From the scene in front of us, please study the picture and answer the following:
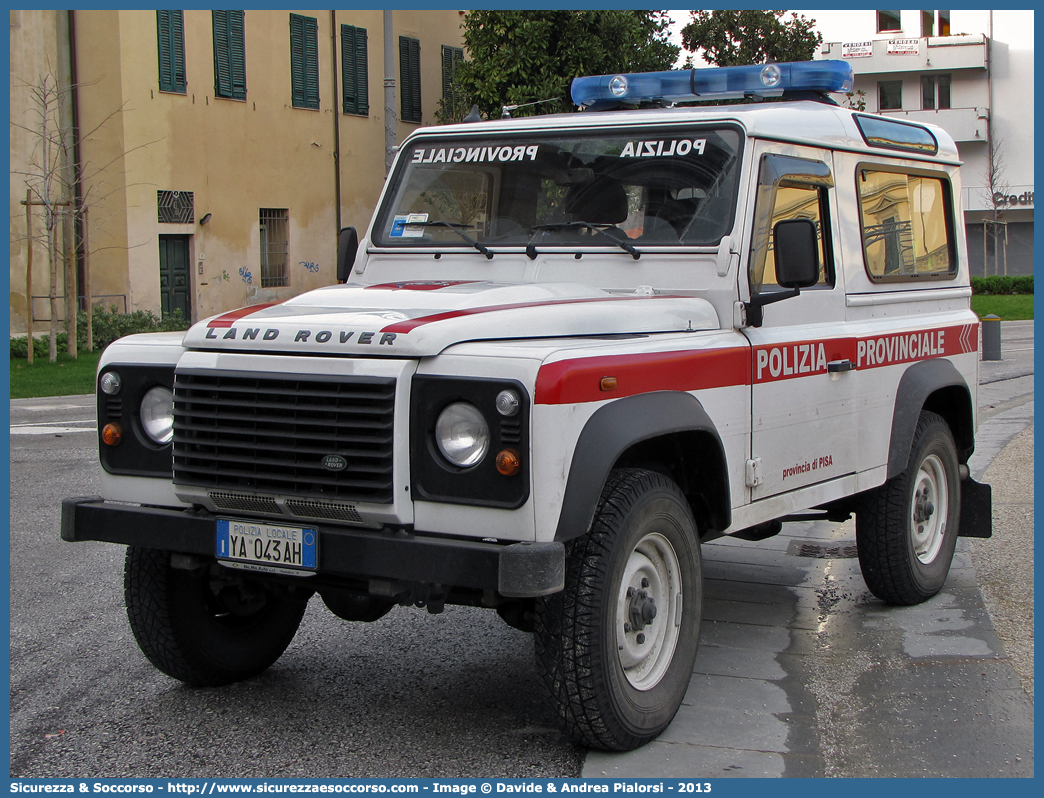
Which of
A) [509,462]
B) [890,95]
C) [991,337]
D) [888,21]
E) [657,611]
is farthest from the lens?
[888,21]

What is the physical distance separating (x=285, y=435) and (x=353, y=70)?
2487 cm

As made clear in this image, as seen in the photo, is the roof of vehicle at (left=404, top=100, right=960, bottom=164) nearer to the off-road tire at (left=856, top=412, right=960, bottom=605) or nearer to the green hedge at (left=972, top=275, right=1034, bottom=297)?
the off-road tire at (left=856, top=412, right=960, bottom=605)

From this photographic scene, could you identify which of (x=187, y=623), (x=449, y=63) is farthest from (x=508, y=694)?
(x=449, y=63)

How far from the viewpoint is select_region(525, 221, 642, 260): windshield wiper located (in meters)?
5.04

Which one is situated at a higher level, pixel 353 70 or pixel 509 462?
pixel 353 70

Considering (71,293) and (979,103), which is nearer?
(71,293)

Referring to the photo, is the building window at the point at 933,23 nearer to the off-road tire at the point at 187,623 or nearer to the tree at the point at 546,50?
the tree at the point at 546,50

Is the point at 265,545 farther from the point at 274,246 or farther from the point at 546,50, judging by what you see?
the point at 274,246

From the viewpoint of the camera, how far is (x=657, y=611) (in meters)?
4.32

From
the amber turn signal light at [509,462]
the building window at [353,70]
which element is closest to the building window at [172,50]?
the building window at [353,70]

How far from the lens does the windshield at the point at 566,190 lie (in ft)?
16.6

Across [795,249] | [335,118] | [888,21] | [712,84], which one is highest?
[888,21]

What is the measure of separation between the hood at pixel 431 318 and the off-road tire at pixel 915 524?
1.73 meters

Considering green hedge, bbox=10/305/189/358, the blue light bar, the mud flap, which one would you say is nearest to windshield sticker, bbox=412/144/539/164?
the blue light bar
